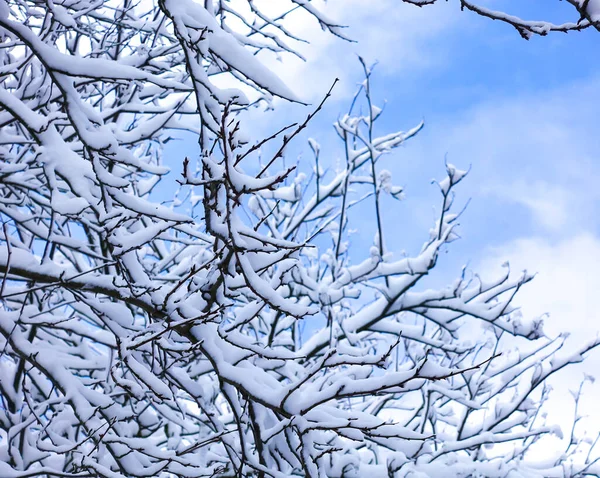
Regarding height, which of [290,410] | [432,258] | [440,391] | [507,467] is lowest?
[290,410]

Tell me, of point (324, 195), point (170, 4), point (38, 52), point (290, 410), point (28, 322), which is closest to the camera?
point (290, 410)

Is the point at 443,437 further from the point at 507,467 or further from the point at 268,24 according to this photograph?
the point at 268,24

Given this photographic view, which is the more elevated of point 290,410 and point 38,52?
point 38,52

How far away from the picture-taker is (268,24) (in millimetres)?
3799

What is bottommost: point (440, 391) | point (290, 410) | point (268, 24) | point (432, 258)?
point (290, 410)

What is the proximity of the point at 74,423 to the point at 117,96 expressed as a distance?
2.46 m

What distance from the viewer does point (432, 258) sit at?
14.3ft

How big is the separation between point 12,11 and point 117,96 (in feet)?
3.07

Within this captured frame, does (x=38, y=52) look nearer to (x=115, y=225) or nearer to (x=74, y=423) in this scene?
(x=115, y=225)

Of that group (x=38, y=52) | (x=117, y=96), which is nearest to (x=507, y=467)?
(x=38, y=52)

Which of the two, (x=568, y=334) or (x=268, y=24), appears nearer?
(x=268, y=24)

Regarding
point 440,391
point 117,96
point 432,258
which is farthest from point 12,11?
point 440,391

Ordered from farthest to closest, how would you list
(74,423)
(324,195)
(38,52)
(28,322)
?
(324,195) < (74,423) < (28,322) < (38,52)

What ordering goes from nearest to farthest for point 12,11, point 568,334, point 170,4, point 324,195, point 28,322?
point 170,4 → point 28,322 → point 12,11 → point 568,334 → point 324,195
